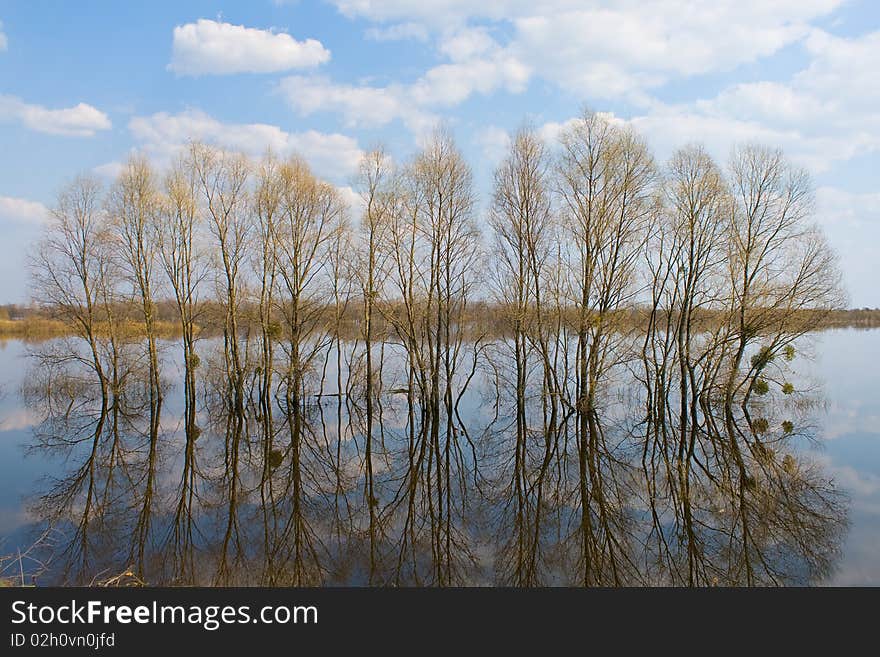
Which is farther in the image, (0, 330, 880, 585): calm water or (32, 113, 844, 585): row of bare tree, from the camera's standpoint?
(32, 113, 844, 585): row of bare tree

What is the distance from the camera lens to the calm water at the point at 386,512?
9.83 m

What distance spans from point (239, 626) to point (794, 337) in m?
24.1

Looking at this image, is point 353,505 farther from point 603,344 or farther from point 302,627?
point 603,344

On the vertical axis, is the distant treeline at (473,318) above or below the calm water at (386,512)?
above

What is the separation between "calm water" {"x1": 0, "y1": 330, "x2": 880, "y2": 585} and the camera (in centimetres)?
983

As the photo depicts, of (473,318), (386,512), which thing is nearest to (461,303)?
(473,318)

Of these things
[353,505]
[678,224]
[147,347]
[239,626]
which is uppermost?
[678,224]

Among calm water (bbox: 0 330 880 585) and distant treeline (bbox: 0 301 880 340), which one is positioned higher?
distant treeline (bbox: 0 301 880 340)

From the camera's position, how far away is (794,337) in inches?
901

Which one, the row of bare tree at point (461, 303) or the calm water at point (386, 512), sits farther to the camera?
the row of bare tree at point (461, 303)

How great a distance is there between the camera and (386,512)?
12.9 m

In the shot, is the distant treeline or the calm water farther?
the distant treeline

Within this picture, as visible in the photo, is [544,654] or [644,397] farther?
[644,397]

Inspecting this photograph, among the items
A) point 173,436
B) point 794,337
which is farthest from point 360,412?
point 794,337
